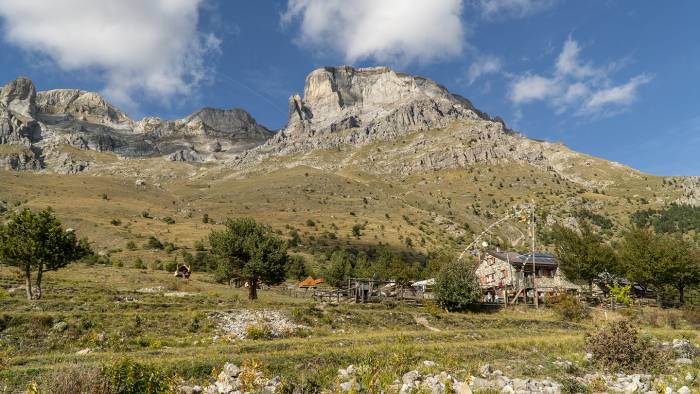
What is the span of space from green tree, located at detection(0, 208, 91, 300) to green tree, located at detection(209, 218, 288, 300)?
554 inches

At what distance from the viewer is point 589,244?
59.9 metres

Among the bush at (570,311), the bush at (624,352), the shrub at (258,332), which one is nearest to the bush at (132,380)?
the shrub at (258,332)

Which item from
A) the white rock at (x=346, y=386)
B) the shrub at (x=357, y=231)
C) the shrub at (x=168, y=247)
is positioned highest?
the shrub at (x=357, y=231)

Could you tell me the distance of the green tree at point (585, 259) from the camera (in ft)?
193

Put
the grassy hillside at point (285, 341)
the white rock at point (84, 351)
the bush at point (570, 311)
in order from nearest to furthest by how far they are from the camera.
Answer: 1. the grassy hillside at point (285, 341)
2. the white rock at point (84, 351)
3. the bush at point (570, 311)

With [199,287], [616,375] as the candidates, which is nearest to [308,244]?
[199,287]

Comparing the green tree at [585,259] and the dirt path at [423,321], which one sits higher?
the green tree at [585,259]

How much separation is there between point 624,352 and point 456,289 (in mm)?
25427

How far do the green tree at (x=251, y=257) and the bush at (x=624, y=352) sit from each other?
33.0 m

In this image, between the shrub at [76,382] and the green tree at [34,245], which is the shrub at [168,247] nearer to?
the green tree at [34,245]

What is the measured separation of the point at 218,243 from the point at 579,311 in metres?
38.4

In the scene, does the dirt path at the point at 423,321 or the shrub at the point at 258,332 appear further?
the dirt path at the point at 423,321

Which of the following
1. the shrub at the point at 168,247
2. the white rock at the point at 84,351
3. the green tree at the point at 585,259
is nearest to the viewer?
the white rock at the point at 84,351

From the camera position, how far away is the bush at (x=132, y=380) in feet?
35.5
